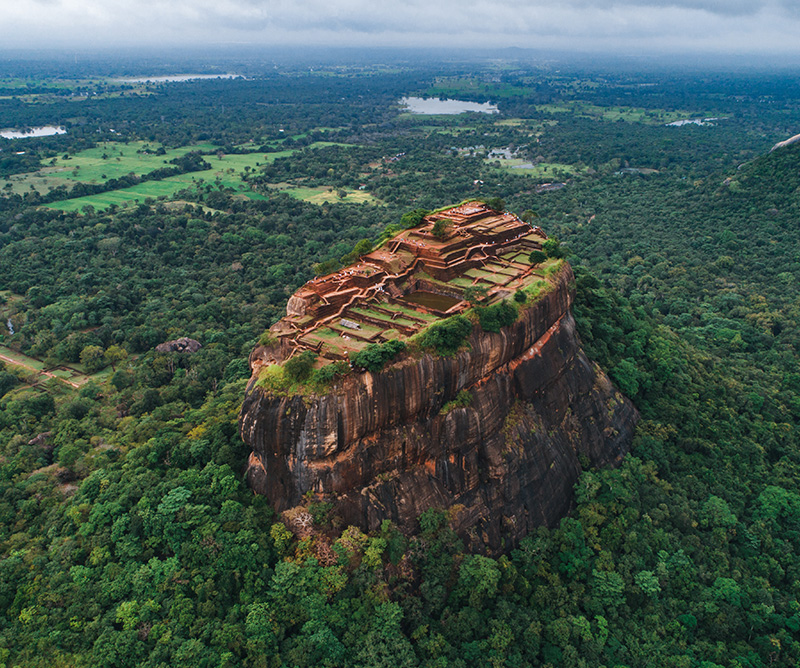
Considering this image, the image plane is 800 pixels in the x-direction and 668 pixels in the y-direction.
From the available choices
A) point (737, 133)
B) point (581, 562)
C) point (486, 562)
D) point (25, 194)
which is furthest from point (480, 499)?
point (737, 133)

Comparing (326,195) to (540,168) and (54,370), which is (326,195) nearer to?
(540,168)

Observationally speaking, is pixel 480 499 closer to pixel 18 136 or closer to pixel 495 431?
pixel 495 431

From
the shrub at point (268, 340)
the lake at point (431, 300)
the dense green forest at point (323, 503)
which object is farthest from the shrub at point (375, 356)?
the dense green forest at point (323, 503)

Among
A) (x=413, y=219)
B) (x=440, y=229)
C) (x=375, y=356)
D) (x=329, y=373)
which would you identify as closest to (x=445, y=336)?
(x=375, y=356)

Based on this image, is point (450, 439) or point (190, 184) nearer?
point (450, 439)

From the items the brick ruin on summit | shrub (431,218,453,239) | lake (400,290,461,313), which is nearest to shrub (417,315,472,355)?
the brick ruin on summit

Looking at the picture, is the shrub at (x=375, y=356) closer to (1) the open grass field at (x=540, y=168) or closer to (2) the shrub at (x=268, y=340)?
(2) the shrub at (x=268, y=340)
